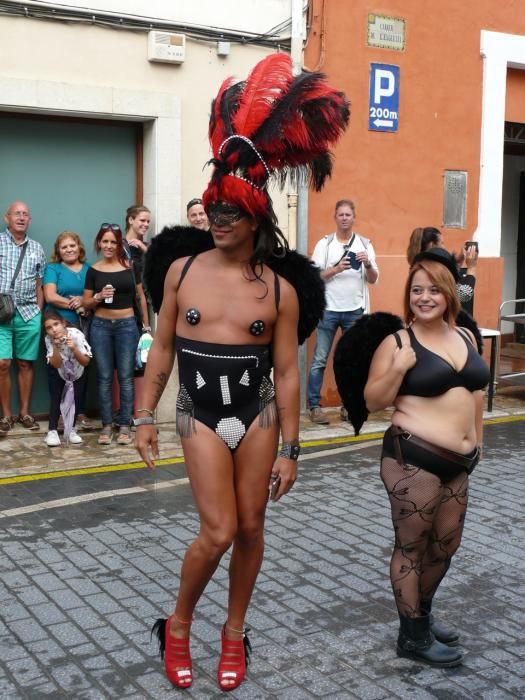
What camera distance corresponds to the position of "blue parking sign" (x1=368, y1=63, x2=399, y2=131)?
35.8 ft

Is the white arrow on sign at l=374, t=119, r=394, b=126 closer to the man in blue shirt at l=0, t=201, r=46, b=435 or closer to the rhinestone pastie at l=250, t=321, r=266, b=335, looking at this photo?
the man in blue shirt at l=0, t=201, r=46, b=435

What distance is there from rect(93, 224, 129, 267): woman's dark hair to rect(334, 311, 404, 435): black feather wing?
4.77 metres

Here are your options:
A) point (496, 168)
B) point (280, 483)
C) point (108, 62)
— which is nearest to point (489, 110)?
point (496, 168)

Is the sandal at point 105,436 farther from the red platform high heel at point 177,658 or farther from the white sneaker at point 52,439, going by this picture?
the red platform high heel at point 177,658

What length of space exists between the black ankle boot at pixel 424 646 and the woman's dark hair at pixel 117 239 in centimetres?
542

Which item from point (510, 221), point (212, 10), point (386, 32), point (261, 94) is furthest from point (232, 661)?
point (510, 221)

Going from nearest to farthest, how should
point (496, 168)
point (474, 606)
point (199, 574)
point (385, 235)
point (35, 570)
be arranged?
point (199, 574), point (474, 606), point (35, 570), point (385, 235), point (496, 168)

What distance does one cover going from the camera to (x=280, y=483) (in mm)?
4344

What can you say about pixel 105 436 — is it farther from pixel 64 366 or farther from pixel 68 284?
pixel 68 284

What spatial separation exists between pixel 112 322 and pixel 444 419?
17.2 feet

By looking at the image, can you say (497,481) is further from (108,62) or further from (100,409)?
(108,62)

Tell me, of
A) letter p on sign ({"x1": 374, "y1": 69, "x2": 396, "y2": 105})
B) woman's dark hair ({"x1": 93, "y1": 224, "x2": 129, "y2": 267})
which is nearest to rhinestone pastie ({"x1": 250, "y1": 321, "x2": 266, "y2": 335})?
woman's dark hair ({"x1": 93, "y1": 224, "x2": 129, "y2": 267})

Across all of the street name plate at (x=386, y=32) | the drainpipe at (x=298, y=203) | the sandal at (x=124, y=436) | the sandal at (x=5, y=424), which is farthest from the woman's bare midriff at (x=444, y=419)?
the street name plate at (x=386, y=32)

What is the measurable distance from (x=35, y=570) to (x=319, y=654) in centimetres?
189
